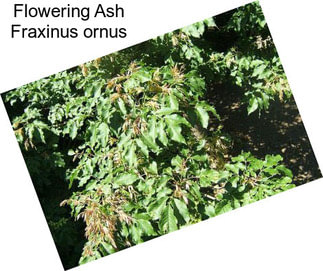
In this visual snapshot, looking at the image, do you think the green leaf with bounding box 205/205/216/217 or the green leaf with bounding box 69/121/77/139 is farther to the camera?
the green leaf with bounding box 69/121/77/139

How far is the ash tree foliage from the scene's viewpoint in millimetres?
2029

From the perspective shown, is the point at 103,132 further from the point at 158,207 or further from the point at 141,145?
the point at 158,207

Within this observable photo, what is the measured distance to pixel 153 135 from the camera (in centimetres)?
190

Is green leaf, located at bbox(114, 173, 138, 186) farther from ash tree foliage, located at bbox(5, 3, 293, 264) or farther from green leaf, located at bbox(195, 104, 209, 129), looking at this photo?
green leaf, located at bbox(195, 104, 209, 129)

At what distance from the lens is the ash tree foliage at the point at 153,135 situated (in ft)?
6.66

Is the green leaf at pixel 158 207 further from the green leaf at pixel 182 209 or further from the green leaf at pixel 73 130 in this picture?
the green leaf at pixel 73 130

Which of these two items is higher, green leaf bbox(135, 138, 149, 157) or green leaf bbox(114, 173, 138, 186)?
green leaf bbox(135, 138, 149, 157)

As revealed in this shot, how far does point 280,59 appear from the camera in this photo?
293 centimetres

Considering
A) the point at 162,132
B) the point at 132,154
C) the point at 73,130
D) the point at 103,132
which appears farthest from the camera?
the point at 73,130

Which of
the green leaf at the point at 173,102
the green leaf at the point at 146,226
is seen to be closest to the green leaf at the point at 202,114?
the green leaf at the point at 173,102

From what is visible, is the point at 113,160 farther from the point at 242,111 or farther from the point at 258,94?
the point at 242,111

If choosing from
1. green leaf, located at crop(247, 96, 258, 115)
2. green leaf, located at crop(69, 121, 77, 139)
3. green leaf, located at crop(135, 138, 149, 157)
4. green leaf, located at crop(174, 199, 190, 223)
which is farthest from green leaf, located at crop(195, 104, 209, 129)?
green leaf, located at crop(69, 121, 77, 139)

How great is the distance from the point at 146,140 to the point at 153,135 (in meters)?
0.07

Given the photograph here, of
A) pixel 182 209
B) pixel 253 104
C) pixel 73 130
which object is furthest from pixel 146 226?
pixel 253 104
